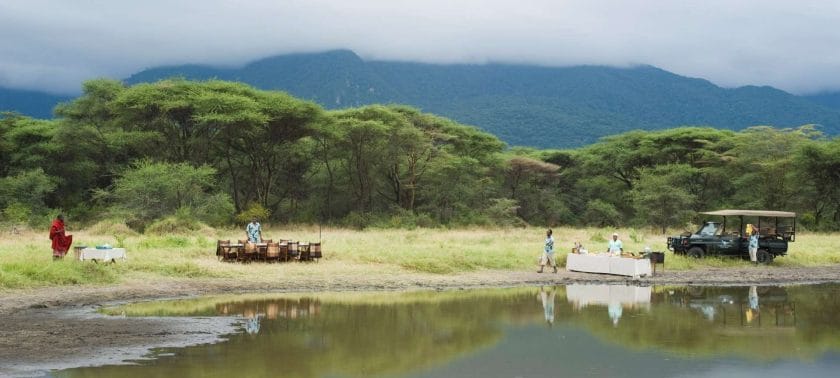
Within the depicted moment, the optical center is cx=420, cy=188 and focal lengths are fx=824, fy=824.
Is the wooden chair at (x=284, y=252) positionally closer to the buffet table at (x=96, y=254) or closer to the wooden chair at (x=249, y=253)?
the wooden chair at (x=249, y=253)

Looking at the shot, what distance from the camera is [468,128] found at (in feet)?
225

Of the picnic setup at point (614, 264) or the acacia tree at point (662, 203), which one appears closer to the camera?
the picnic setup at point (614, 264)

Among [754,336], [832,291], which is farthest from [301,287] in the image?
[832,291]

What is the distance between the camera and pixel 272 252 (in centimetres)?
2747

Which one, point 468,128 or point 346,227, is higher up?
point 468,128

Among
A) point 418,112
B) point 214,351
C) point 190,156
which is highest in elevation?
point 418,112

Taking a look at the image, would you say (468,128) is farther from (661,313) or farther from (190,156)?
(661,313)

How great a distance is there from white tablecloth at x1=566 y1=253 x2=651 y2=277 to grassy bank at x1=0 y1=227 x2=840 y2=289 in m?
1.58

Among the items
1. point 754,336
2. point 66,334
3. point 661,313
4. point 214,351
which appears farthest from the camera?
point 661,313

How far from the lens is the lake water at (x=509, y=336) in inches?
517

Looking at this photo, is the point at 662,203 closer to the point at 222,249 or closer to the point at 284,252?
the point at 284,252

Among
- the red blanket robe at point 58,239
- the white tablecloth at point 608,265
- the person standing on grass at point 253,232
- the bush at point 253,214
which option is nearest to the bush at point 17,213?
the bush at point 253,214

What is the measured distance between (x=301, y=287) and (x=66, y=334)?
29.9 feet

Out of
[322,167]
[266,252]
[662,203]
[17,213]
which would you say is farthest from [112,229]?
[662,203]
